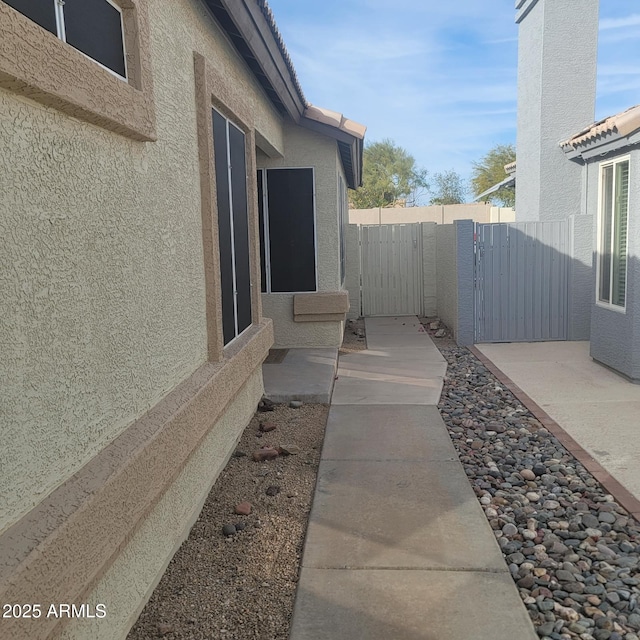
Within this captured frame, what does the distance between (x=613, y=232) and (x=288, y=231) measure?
433 centimetres

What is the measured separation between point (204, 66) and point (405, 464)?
3.33 meters

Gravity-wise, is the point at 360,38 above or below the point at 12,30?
above

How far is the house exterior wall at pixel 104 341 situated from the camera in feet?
7.02

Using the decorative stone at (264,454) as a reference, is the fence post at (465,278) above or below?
above

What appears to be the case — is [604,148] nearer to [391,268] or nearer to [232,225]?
[232,225]

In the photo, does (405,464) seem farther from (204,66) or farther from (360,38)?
(360,38)

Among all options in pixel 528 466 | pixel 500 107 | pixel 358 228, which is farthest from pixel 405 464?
pixel 500 107

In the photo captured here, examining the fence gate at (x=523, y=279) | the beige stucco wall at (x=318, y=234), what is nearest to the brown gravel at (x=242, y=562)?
the beige stucco wall at (x=318, y=234)

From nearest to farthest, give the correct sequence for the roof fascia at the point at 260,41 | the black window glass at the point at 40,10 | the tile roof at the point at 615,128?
the black window glass at the point at 40,10
the roof fascia at the point at 260,41
the tile roof at the point at 615,128

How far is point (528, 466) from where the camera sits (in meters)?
5.31

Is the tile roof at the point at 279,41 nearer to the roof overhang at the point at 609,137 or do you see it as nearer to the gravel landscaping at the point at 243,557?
the gravel landscaping at the point at 243,557

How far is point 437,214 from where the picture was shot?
91.8 feet

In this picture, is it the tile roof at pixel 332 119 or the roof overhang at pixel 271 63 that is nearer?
the roof overhang at pixel 271 63

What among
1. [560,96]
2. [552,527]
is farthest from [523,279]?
[552,527]
